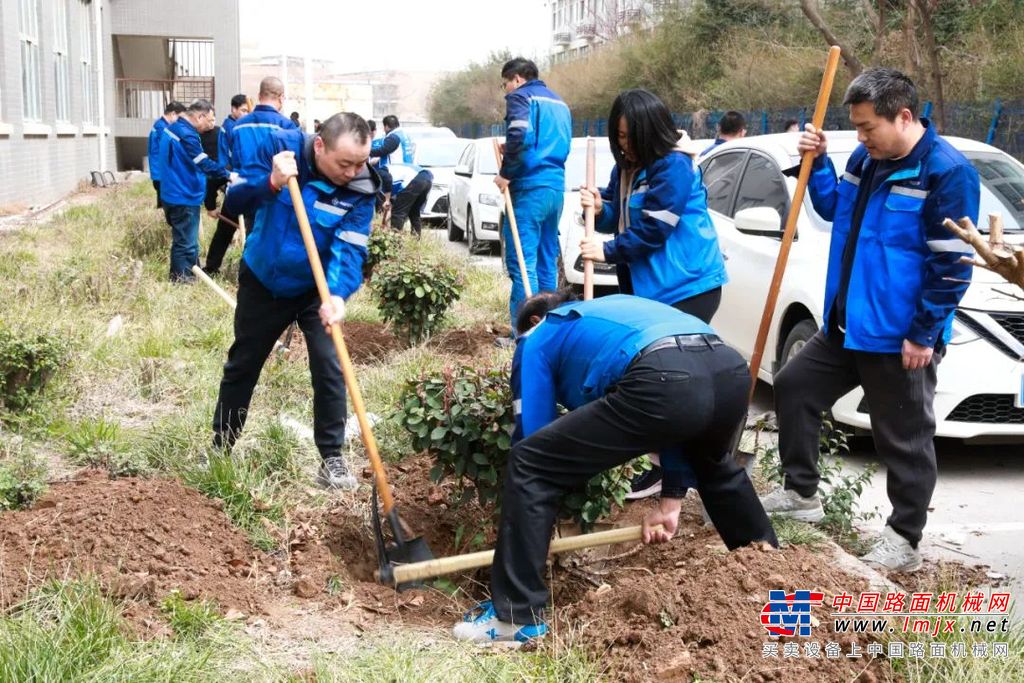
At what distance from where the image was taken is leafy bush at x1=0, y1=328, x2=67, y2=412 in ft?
19.5

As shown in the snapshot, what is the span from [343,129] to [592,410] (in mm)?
1894

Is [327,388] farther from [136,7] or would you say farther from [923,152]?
[136,7]

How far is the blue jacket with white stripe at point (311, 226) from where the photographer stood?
4.89 m

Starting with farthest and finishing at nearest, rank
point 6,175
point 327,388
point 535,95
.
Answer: point 6,175 → point 535,95 → point 327,388

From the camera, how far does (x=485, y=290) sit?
35.2 feet

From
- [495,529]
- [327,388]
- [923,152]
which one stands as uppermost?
[923,152]

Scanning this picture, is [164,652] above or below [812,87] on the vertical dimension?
below

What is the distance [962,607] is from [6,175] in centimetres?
1596

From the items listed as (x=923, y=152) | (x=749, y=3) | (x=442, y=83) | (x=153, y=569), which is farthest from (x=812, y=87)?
(x=442, y=83)

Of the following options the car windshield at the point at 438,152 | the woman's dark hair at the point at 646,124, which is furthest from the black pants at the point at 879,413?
the car windshield at the point at 438,152

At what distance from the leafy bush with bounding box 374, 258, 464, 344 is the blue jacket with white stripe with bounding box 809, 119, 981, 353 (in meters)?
4.28

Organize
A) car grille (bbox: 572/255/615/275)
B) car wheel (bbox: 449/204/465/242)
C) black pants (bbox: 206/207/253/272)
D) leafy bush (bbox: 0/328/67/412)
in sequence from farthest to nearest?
car wheel (bbox: 449/204/465/242), black pants (bbox: 206/207/253/272), car grille (bbox: 572/255/615/275), leafy bush (bbox: 0/328/67/412)

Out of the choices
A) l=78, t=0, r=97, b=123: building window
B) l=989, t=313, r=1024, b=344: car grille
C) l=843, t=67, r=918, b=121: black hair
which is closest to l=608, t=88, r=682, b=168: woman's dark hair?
l=843, t=67, r=918, b=121: black hair

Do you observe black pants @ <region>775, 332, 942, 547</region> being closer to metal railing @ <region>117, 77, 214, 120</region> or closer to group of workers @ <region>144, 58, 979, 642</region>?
group of workers @ <region>144, 58, 979, 642</region>
